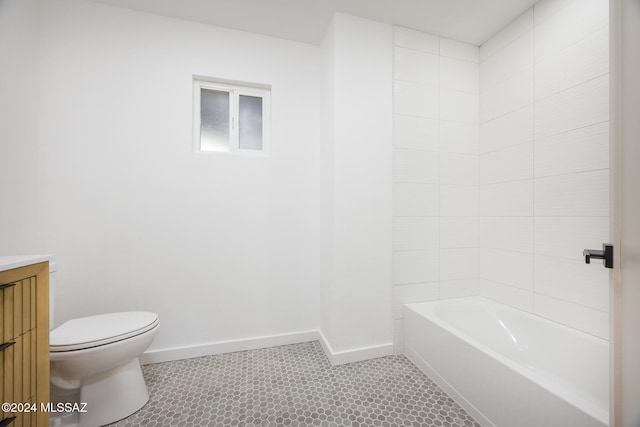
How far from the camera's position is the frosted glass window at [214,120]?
202cm

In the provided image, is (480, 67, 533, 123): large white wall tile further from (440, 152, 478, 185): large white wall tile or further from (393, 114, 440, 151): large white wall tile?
(393, 114, 440, 151): large white wall tile

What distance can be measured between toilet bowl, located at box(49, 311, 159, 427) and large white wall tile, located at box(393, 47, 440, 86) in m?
2.35

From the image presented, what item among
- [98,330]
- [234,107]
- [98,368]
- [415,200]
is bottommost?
[98,368]

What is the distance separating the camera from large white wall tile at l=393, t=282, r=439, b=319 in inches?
77.4

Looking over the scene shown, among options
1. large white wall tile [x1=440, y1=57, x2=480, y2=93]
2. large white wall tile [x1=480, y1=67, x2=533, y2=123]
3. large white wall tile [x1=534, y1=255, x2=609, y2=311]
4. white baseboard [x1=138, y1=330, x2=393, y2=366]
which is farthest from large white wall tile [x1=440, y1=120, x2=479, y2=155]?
white baseboard [x1=138, y1=330, x2=393, y2=366]

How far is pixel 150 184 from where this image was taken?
181 centimetres

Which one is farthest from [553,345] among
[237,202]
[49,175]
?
[49,175]

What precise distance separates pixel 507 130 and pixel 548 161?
39 centimetres

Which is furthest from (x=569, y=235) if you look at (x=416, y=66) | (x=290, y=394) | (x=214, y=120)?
(x=214, y=120)

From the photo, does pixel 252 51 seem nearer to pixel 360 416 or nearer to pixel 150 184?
pixel 150 184

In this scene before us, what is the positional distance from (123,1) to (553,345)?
11.4 ft

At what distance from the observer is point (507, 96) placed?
1.93 m

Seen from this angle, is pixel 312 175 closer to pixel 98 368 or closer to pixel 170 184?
pixel 170 184

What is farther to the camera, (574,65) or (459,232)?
(459,232)
